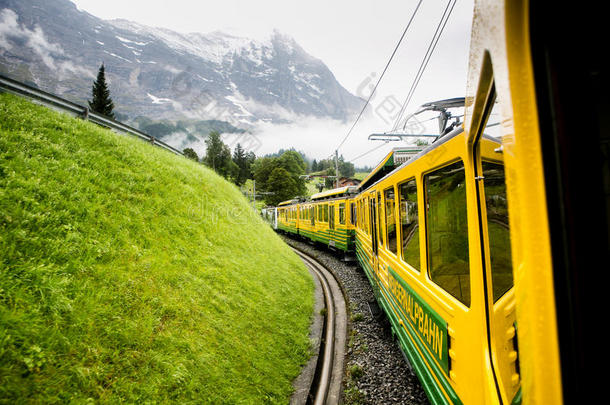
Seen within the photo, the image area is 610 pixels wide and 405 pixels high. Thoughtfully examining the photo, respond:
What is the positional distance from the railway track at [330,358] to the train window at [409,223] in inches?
99.5

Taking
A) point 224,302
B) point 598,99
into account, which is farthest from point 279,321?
point 598,99

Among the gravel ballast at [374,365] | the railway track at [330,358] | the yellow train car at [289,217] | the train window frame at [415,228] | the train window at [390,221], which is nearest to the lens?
the train window frame at [415,228]

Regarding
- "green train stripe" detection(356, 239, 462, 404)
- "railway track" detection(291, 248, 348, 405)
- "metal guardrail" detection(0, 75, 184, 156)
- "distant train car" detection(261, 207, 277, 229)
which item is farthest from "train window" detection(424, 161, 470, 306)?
"distant train car" detection(261, 207, 277, 229)

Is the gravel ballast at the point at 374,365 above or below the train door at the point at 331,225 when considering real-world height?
below

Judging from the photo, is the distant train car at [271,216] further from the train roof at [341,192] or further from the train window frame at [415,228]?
the train window frame at [415,228]

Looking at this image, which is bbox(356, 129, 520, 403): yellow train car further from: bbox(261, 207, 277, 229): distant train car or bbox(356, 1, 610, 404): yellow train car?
bbox(261, 207, 277, 229): distant train car

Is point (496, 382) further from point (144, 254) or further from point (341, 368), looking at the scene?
point (144, 254)

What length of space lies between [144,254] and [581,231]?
549 centimetres

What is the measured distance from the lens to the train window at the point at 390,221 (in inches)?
174

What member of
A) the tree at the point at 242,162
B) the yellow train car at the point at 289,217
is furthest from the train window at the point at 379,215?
the tree at the point at 242,162

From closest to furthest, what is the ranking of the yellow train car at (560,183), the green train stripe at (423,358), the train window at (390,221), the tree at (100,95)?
the yellow train car at (560,183) → the green train stripe at (423,358) → the train window at (390,221) → the tree at (100,95)

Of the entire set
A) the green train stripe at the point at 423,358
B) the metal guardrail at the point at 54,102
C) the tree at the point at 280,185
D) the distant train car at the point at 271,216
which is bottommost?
the green train stripe at the point at 423,358

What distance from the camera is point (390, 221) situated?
4.75 metres

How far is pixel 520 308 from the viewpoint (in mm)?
740
